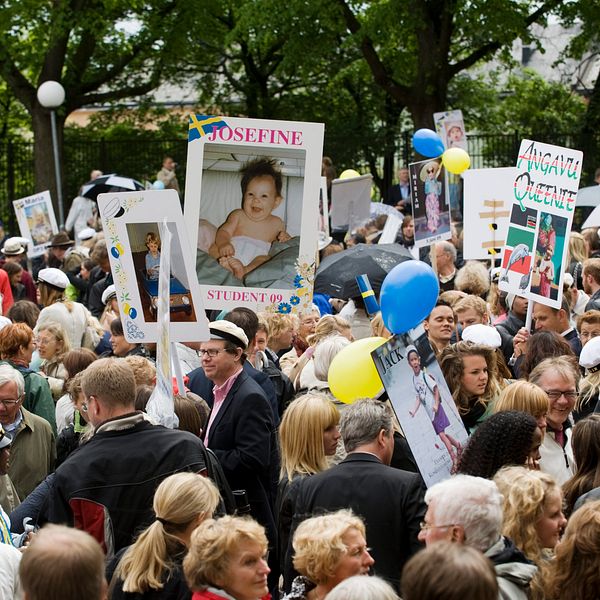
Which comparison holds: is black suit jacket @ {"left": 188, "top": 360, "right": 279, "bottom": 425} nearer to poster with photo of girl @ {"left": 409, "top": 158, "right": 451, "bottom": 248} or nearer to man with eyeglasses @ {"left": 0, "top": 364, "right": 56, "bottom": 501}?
man with eyeglasses @ {"left": 0, "top": 364, "right": 56, "bottom": 501}

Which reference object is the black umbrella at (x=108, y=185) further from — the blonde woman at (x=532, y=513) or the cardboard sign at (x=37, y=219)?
the blonde woman at (x=532, y=513)

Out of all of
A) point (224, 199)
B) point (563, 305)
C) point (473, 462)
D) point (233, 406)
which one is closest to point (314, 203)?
point (224, 199)

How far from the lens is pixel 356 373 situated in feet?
20.5

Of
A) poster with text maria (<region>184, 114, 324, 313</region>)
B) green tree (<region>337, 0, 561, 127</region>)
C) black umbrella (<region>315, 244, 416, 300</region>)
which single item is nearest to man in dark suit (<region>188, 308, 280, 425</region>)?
poster with text maria (<region>184, 114, 324, 313</region>)

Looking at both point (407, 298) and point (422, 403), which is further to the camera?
point (407, 298)

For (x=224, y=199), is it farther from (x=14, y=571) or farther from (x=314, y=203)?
(x=14, y=571)

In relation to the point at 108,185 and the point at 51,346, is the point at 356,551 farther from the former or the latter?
the point at 108,185

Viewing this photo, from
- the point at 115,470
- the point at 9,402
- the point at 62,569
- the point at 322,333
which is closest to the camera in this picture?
the point at 62,569

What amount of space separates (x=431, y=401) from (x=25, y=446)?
8.29 feet

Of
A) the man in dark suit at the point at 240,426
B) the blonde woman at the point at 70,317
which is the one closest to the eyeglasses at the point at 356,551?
the man in dark suit at the point at 240,426

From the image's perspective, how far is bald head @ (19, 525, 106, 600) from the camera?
10.8 ft

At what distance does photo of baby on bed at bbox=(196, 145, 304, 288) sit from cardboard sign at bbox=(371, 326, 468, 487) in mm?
3303

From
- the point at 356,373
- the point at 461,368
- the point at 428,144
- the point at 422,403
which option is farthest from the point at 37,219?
the point at 422,403

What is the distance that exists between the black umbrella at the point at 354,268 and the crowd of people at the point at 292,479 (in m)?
2.16
